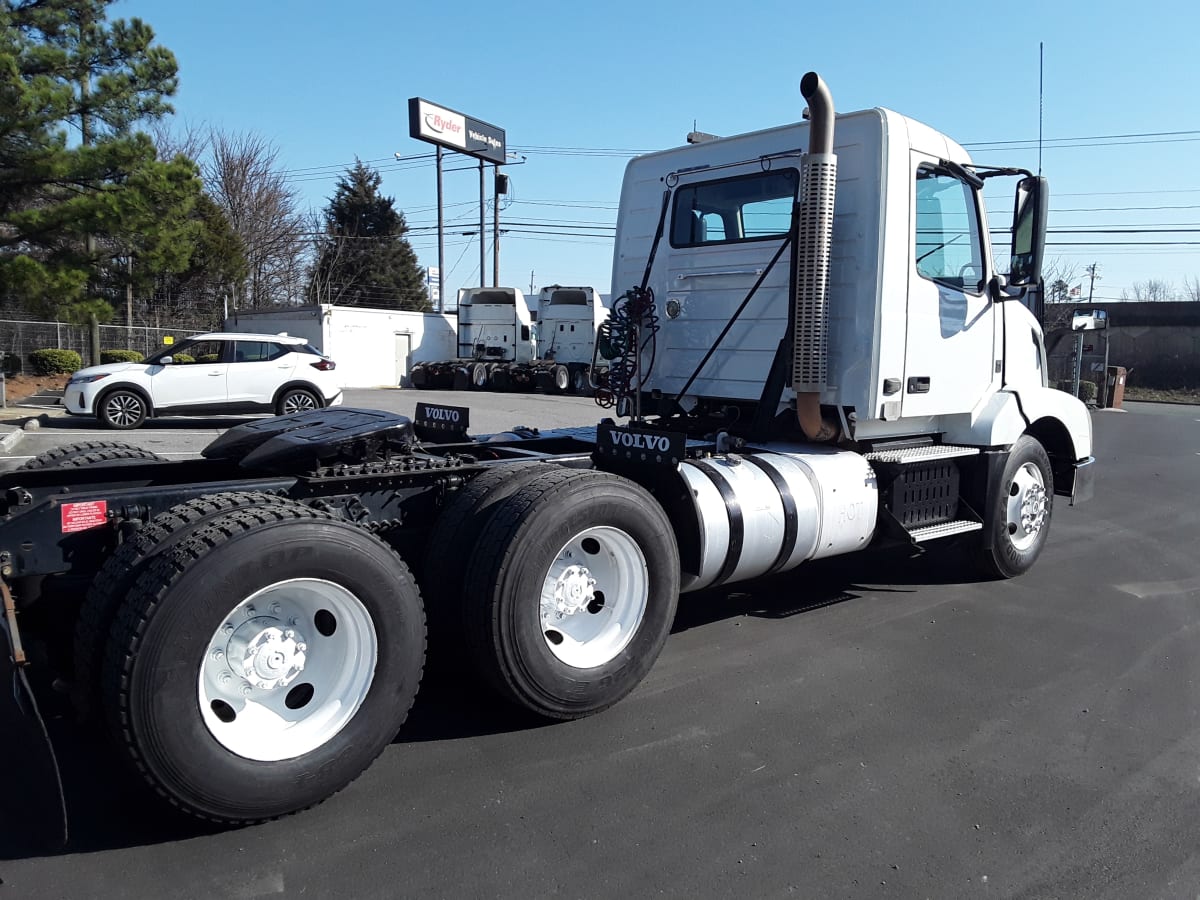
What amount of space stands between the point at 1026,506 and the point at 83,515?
6224mm

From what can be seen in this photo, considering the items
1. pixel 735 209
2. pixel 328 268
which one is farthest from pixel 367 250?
pixel 735 209

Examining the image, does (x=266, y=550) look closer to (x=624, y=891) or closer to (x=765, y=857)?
(x=624, y=891)

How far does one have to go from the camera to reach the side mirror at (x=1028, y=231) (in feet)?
19.6

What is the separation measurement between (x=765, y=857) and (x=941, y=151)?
15.5ft

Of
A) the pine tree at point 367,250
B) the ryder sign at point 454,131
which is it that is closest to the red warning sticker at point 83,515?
the ryder sign at point 454,131

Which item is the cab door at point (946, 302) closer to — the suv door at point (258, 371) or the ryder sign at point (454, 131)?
the suv door at point (258, 371)

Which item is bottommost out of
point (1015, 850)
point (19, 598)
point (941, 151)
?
point (1015, 850)

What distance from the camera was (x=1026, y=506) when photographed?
22.4 feet

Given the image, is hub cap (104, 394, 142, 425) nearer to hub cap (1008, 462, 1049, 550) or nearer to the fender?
the fender

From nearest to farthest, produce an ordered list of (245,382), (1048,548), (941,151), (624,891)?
(624,891)
(941,151)
(1048,548)
(245,382)

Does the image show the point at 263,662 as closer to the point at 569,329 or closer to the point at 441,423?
the point at 441,423

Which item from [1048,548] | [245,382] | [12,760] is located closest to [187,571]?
[12,760]

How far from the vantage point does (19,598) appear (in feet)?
10.8

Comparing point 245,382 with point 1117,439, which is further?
point 1117,439
